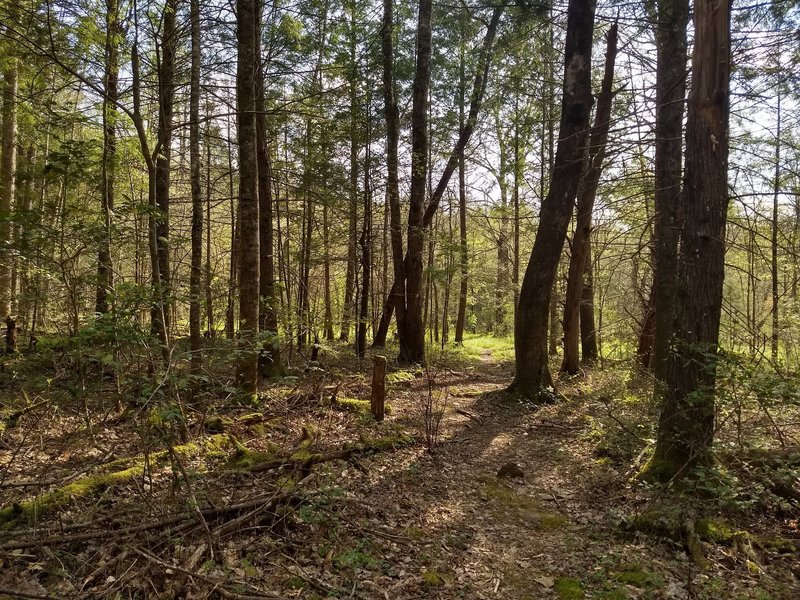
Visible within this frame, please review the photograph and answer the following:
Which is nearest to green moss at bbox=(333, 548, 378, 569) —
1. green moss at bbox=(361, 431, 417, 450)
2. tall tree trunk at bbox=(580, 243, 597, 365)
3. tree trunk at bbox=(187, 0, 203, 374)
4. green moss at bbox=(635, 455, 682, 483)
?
green moss at bbox=(361, 431, 417, 450)

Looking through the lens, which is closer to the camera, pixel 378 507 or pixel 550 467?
pixel 378 507

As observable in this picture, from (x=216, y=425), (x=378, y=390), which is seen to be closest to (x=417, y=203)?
(x=378, y=390)

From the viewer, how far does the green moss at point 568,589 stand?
3.43 m

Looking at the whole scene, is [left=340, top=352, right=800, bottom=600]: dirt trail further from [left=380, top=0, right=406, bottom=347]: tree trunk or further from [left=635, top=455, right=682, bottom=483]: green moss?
[left=380, top=0, right=406, bottom=347]: tree trunk

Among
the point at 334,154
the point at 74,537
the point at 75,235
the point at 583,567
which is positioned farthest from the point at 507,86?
the point at 74,537

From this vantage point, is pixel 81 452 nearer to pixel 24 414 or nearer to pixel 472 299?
pixel 24 414

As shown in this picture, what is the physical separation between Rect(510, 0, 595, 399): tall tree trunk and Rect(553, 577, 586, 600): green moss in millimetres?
5230

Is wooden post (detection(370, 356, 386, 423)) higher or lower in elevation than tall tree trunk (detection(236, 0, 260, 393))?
lower

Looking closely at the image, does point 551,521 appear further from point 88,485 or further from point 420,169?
point 420,169

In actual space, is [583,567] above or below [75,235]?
below

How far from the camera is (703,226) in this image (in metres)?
4.45

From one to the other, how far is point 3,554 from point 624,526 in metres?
4.95

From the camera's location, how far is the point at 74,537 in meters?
3.49

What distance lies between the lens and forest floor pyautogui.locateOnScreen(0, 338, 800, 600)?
337 centimetres
